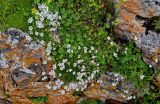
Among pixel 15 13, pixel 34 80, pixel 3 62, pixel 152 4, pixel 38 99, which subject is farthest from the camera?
pixel 38 99

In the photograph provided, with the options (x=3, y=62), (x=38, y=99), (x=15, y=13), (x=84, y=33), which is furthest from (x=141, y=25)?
(x=3, y=62)

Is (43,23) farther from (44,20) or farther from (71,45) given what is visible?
(71,45)

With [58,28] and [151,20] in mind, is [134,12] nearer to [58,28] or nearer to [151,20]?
[151,20]

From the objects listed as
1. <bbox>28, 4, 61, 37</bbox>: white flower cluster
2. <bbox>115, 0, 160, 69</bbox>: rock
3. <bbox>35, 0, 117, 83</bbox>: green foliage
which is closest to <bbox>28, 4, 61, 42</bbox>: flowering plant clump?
<bbox>28, 4, 61, 37</bbox>: white flower cluster

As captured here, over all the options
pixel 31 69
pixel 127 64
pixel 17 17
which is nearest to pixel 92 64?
pixel 127 64

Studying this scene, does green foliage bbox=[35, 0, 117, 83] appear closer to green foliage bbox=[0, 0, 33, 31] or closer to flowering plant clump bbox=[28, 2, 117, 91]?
flowering plant clump bbox=[28, 2, 117, 91]

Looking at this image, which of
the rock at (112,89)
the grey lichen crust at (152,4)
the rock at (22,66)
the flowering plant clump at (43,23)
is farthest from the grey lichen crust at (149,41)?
the rock at (22,66)

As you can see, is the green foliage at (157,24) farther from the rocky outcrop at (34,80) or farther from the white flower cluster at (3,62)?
the white flower cluster at (3,62)

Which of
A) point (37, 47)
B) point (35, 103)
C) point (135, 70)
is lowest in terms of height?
point (35, 103)
